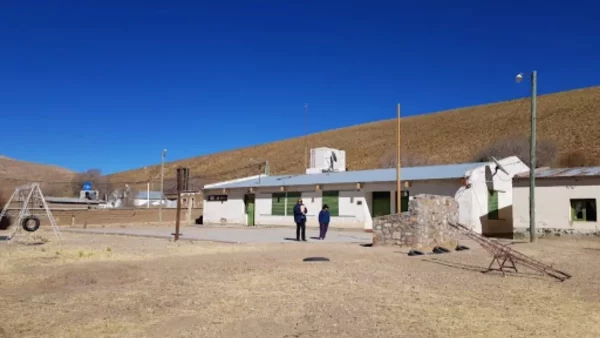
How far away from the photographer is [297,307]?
26.1 feet

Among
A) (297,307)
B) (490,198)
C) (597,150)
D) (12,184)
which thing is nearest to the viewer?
(297,307)

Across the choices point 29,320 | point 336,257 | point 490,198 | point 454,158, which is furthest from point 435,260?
point 454,158

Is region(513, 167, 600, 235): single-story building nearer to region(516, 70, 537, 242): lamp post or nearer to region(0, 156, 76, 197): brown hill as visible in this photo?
region(516, 70, 537, 242): lamp post

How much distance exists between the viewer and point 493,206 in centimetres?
2794

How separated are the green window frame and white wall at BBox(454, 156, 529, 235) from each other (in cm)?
1204

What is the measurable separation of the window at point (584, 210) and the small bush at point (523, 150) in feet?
91.2

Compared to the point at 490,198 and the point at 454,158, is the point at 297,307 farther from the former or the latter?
the point at 454,158

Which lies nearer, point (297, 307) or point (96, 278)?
point (297, 307)

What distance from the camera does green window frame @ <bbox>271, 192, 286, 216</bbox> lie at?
3481 cm

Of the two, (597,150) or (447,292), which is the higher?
(597,150)

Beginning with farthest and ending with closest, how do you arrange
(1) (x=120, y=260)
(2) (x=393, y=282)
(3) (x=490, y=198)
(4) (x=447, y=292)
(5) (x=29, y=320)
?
(3) (x=490, y=198) → (1) (x=120, y=260) → (2) (x=393, y=282) → (4) (x=447, y=292) → (5) (x=29, y=320)

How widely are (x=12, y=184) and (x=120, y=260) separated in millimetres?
69887

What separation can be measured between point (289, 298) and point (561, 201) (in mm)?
18278

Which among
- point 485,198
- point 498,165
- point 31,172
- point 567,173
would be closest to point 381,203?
point 485,198
